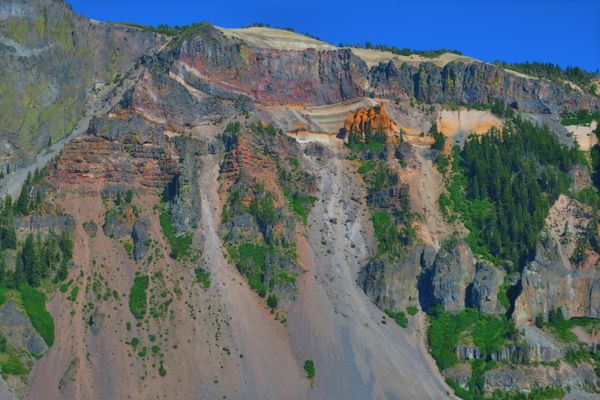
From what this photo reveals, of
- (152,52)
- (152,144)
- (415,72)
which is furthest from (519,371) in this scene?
(152,52)

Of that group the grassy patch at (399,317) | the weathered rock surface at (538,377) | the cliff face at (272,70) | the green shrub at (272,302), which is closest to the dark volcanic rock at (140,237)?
the green shrub at (272,302)

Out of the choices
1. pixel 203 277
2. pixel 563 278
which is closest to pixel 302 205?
pixel 203 277

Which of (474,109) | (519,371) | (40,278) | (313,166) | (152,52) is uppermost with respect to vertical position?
(152,52)

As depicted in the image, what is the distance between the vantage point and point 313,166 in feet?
557

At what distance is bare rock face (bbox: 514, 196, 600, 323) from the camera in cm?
14100

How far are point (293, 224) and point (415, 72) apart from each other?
54610 mm

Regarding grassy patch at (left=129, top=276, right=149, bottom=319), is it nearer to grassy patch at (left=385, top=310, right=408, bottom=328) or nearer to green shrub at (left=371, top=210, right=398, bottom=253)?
grassy patch at (left=385, top=310, right=408, bottom=328)

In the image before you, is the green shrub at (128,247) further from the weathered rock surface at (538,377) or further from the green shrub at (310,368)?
the weathered rock surface at (538,377)

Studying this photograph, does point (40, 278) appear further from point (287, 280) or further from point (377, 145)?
point (377, 145)

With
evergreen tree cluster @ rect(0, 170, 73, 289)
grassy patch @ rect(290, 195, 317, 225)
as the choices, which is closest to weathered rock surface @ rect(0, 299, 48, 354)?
evergreen tree cluster @ rect(0, 170, 73, 289)

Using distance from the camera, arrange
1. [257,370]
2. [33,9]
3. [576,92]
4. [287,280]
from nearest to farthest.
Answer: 1. [257,370]
2. [287,280]
3. [33,9]
4. [576,92]

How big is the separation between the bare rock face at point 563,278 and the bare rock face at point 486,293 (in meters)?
3.10

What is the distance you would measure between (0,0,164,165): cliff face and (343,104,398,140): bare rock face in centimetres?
4349

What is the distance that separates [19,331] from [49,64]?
2649 inches
